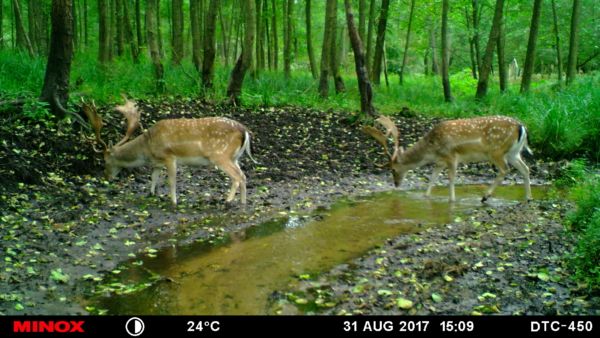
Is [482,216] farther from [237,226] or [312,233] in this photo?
[237,226]

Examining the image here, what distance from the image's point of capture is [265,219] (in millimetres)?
9195

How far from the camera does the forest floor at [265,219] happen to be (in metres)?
5.84

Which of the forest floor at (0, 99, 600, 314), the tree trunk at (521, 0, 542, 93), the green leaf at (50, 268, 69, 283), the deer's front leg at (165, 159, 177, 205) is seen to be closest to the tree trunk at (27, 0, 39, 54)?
the forest floor at (0, 99, 600, 314)

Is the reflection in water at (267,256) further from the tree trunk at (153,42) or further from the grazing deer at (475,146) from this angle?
the tree trunk at (153,42)

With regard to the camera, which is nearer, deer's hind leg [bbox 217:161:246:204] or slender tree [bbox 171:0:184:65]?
deer's hind leg [bbox 217:161:246:204]

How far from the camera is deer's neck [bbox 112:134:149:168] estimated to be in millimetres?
10266

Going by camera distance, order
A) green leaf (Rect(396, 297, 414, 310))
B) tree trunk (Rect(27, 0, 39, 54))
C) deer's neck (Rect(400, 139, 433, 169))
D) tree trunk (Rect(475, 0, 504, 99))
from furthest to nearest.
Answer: tree trunk (Rect(27, 0, 39, 54)), tree trunk (Rect(475, 0, 504, 99)), deer's neck (Rect(400, 139, 433, 169)), green leaf (Rect(396, 297, 414, 310))

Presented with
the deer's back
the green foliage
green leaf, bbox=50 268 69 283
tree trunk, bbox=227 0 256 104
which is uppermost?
tree trunk, bbox=227 0 256 104

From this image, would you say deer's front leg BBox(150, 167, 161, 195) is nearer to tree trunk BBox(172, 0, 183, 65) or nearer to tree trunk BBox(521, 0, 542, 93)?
tree trunk BBox(172, 0, 183, 65)

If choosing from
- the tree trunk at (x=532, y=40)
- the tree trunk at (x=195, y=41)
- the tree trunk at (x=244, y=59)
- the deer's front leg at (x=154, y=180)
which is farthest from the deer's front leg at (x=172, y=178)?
the tree trunk at (x=532, y=40)

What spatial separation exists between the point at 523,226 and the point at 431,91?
1676 centimetres

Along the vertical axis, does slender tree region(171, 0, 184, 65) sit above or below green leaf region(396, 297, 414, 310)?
above

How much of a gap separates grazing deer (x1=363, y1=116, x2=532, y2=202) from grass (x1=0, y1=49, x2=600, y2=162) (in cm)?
375
